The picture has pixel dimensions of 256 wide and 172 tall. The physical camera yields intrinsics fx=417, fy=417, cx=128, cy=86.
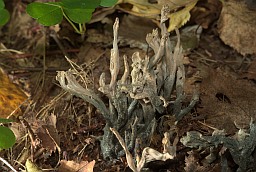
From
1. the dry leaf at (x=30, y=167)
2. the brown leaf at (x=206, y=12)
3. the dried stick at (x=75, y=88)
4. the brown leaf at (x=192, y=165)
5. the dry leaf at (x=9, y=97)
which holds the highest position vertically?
the brown leaf at (x=206, y=12)

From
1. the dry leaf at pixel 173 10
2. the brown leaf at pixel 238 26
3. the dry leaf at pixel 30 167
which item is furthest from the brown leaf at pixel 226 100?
the dry leaf at pixel 30 167

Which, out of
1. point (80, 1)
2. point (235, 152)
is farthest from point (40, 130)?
point (235, 152)

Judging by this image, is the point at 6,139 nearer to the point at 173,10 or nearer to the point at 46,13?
the point at 46,13

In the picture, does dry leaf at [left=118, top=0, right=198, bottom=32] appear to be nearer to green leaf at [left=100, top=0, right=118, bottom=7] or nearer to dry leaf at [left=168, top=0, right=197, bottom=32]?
dry leaf at [left=168, top=0, right=197, bottom=32]

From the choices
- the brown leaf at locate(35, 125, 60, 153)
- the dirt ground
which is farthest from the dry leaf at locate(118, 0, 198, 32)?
the brown leaf at locate(35, 125, 60, 153)

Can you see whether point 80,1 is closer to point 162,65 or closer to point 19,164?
point 162,65

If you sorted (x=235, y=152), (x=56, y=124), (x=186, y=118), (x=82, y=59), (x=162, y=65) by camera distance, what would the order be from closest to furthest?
(x=235, y=152)
(x=162, y=65)
(x=186, y=118)
(x=56, y=124)
(x=82, y=59)

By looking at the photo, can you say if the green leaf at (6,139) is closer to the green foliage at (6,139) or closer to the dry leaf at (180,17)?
the green foliage at (6,139)
